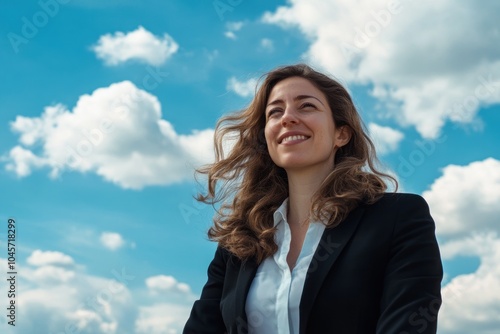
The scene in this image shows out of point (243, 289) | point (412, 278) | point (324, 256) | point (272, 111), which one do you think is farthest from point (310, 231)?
point (272, 111)

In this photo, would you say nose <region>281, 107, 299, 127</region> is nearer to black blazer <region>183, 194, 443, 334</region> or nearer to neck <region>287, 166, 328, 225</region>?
neck <region>287, 166, 328, 225</region>

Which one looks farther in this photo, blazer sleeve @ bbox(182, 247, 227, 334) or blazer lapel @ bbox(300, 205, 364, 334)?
blazer sleeve @ bbox(182, 247, 227, 334)

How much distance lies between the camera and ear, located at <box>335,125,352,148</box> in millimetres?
4695

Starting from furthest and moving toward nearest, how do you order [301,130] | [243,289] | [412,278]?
[301,130]
[243,289]
[412,278]

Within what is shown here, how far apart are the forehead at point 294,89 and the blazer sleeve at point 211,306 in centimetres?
115

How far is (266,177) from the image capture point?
195 inches

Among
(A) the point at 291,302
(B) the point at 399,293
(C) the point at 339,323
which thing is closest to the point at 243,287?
(A) the point at 291,302

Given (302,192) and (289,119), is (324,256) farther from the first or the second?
(289,119)

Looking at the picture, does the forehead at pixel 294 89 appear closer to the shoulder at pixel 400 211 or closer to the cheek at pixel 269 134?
the cheek at pixel 269 134

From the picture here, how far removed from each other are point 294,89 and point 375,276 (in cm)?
150

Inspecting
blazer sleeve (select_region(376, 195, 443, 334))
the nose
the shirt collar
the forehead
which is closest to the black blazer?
blazer sleeve (select_region(376, 195, 443, 334))

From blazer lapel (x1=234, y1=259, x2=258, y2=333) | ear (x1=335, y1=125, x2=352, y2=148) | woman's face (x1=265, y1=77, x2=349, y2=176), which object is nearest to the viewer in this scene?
blazer lapel (x1=234, y1=259, x2=258, y2=333)

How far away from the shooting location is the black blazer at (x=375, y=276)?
3650 mm

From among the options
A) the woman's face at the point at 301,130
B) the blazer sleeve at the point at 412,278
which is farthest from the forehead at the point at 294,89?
the blazer sleeve at the point at 412,278
